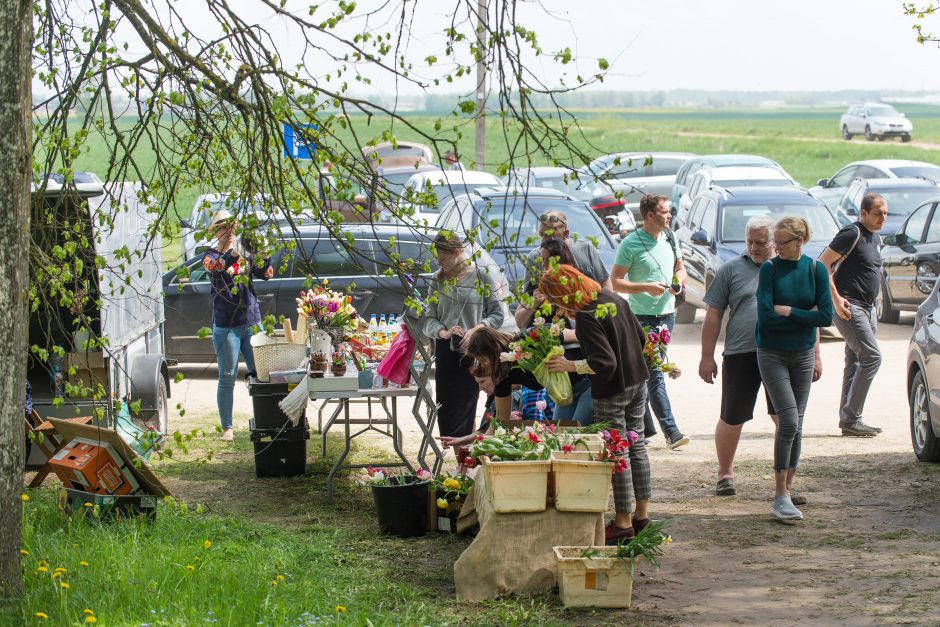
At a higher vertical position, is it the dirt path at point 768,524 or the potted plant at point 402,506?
the potted plant at point 402,506

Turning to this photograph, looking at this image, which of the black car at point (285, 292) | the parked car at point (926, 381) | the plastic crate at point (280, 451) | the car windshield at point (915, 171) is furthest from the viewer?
the car windshield at point (915, 171)

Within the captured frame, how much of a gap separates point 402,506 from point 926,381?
420 centimetres

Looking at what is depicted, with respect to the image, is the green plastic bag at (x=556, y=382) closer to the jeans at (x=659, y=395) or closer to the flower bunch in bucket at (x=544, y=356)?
the flower bunch in bucket at (x=544, y=356)

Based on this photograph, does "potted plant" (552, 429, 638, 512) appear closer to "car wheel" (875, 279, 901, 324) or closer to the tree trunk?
the tree trunk

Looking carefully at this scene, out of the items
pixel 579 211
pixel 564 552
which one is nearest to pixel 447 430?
pixel 564 552

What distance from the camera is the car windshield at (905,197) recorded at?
66.1 ft

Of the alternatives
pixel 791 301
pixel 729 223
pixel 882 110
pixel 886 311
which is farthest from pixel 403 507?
pixel 882 110

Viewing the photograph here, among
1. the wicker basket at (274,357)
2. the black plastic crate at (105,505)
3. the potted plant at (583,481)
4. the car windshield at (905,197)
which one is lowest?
the black plastic crate at (105,505)

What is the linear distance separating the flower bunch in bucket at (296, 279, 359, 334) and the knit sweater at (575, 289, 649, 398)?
277cm

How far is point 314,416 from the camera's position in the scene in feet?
39.1

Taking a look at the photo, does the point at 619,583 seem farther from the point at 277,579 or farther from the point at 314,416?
the point at 314,416

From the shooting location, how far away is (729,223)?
54.9 feet

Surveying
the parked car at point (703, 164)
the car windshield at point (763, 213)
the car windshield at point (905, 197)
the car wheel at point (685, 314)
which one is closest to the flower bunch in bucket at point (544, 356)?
the car windshield at point (763, 213)

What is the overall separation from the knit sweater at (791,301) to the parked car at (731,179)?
15590 mm
